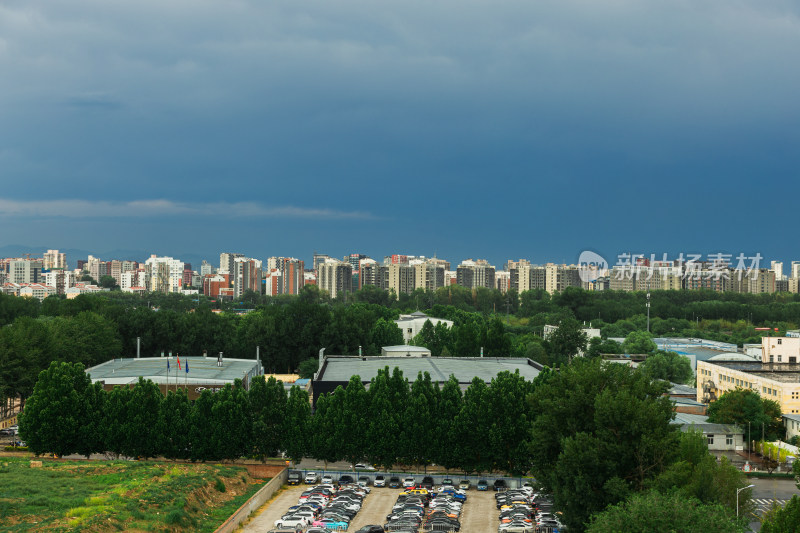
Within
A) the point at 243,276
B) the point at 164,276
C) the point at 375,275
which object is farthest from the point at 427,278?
the point at 164,276

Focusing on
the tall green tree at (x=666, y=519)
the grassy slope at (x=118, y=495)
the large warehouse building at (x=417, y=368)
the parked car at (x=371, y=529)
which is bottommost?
the parked car at (x=371, y=529)

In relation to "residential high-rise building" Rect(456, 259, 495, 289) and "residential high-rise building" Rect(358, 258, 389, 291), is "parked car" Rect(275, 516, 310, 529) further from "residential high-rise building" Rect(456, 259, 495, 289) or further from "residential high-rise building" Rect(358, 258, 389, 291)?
"residential high-rise building" Rect(456, 259, 495, 289)

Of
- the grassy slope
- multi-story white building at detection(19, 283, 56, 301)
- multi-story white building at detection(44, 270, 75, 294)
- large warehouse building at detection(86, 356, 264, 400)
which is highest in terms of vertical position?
multi-story white building at detection(44, 270, 75, 294)

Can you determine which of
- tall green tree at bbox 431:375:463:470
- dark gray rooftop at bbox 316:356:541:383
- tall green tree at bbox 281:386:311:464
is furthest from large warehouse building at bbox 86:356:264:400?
tall green tree at bbox 431:375:463:470

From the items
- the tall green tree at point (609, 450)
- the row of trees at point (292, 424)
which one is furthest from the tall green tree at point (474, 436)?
the tall green tree at point (609, 450)

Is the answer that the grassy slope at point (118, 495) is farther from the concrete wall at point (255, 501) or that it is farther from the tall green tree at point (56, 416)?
the tall green tree at point (56, 416)
